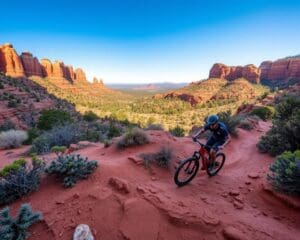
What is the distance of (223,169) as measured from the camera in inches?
248

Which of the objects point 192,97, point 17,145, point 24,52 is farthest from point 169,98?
point 17,145

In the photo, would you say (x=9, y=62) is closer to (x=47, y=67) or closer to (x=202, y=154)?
(x=47, y=67)

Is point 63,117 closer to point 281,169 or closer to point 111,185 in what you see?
point 111,185

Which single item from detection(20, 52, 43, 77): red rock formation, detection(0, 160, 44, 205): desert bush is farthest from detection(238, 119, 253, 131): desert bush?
detection(20, 52, 43, 77): red rock formation

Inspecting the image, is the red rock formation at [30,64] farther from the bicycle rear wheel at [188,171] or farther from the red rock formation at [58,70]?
the bicycle rear wheel at [188,171]

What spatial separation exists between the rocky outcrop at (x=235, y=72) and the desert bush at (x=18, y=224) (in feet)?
315

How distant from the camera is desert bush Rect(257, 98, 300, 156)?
21.3 feet

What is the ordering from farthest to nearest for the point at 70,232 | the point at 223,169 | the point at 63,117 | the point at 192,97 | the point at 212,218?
the point at 192,97
the point at 63,117
the point at 223,169
the point at 212,218
the point at 70,232

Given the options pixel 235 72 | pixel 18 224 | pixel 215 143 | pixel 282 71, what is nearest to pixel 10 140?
pixel 18 224

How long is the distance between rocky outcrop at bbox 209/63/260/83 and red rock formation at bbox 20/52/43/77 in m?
87.2

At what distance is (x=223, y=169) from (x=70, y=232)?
5.04 m

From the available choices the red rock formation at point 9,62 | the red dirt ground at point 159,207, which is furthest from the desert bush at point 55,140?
the red rock formation at point 9,62

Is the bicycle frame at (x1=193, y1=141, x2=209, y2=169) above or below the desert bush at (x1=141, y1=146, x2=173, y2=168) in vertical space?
above

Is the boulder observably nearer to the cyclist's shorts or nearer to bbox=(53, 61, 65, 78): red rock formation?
the cyclist's shorts
